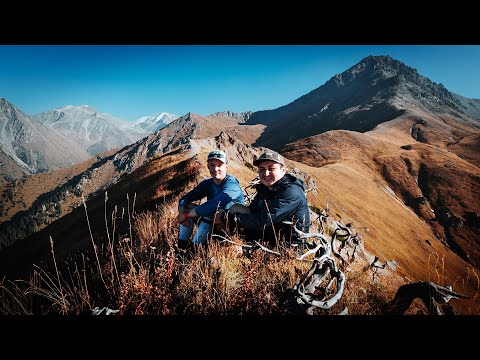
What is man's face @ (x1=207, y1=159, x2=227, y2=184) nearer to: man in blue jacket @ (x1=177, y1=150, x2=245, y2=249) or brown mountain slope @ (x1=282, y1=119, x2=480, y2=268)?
man in blue jacket @ (x1=177, y1=150, x2=245, y2=249)

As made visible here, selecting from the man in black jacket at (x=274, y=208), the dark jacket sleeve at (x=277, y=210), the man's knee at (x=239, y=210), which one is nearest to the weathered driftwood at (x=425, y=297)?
the man in black jacket at (x=274, y=208)

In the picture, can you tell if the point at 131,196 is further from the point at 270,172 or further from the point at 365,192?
the point at 365,192

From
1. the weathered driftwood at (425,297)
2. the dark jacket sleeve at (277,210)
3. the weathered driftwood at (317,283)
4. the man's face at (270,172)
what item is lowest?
the weathered driftwood at (425,297)

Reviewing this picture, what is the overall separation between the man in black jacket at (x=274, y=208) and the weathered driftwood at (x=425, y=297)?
4.76 ft

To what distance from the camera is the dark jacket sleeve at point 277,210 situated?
4020 millimetres

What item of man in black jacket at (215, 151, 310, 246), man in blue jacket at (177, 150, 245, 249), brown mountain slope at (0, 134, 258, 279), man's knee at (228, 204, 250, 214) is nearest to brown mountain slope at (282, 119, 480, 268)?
brown mountain slope at (0, 134, 258, 279)

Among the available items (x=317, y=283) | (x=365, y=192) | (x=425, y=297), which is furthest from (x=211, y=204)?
(x=365, y=192)

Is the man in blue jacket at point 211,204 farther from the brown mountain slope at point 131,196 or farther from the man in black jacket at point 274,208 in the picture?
the brown mountain slope at point 131,196

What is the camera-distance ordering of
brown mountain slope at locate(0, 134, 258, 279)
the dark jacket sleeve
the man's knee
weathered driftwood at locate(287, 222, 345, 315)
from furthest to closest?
brown mountain slope at locate(0, 134, 258, 279) → the man's knee → the dark jacket sleeve → weathered driftwood at locate(287, 222, 345, 315)

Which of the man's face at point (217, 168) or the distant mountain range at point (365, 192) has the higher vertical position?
the man's face at point (217, 168)

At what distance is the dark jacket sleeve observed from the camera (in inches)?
158

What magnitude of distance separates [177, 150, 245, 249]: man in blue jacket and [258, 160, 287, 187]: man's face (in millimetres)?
793
